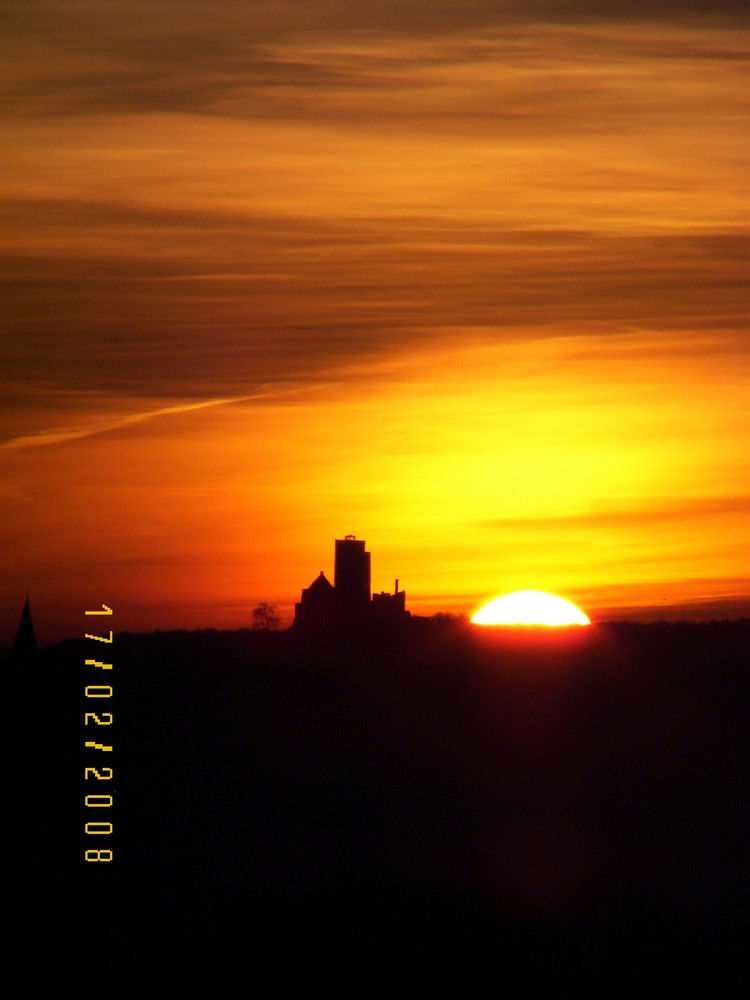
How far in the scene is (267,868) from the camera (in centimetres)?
4928

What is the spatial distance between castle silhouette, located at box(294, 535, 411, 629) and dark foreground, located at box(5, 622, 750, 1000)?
29544 millimetres

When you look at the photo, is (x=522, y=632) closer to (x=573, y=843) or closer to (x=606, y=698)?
(x=606, y=698)

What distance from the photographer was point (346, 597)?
114438mm

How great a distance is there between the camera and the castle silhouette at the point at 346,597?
110875mm

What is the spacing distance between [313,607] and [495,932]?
262 ft

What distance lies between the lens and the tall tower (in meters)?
114

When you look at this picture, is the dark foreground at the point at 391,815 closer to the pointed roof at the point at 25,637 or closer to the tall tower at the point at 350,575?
the pointed roof at the point at 25,637

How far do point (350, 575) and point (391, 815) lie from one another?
5964cm
